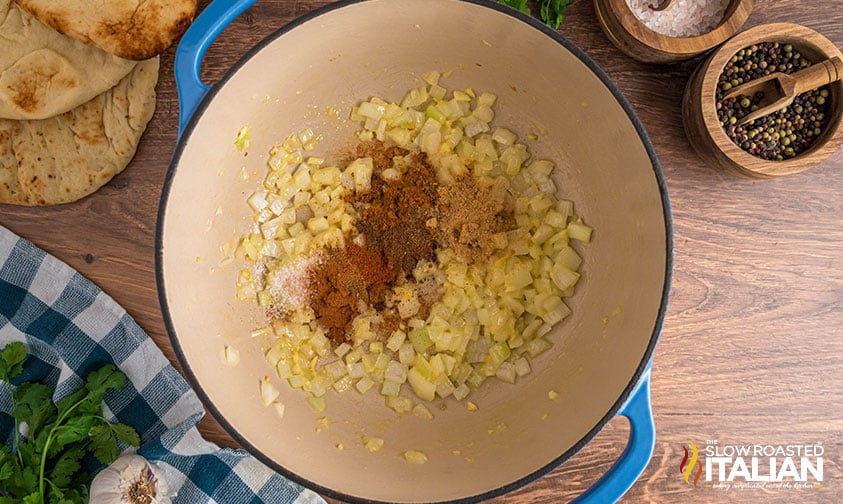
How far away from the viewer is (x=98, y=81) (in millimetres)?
1486

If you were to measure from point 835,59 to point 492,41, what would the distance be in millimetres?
719

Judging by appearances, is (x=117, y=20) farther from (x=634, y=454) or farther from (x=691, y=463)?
(x=691, y=463)

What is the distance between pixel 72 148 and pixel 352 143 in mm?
652

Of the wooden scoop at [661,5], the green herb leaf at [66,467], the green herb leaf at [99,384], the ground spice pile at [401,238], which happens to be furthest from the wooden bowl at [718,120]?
the green herb leaf at [66,467]

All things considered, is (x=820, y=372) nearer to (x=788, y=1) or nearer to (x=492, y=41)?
Answer: (x=788, y=1)

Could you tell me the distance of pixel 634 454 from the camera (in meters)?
1.23

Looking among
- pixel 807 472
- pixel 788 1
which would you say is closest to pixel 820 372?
pixel 807 472

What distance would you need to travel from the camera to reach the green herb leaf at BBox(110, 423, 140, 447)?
159cm

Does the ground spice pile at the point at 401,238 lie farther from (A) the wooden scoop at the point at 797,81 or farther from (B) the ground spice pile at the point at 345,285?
(A) the wooden scoop at the point at 797,81

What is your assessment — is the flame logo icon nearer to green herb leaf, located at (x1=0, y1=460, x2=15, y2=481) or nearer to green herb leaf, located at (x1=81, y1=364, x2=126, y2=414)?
green herb leaf, located at (x1=81, y1=364, x2=126, y2=414)

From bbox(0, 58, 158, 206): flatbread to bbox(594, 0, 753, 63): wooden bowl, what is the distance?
104cm

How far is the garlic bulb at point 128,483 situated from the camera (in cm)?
156

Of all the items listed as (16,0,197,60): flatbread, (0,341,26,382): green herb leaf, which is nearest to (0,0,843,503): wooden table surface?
(16,0,197,60): flatbread

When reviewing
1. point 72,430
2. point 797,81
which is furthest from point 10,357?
point 797,81
